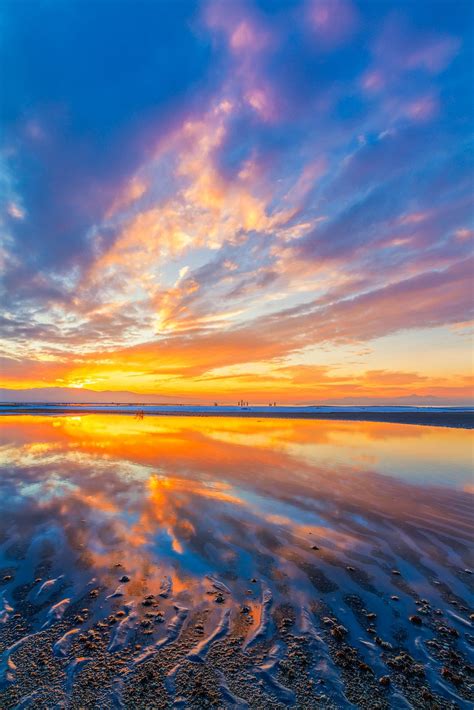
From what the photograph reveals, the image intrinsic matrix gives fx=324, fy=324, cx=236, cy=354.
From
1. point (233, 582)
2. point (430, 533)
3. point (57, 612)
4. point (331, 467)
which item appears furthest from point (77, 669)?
point (331, 467)

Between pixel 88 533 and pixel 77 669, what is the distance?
421cm

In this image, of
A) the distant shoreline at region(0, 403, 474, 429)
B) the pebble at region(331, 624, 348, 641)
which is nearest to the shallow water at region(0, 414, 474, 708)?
the pebble at region(331, 624, 348, 641)

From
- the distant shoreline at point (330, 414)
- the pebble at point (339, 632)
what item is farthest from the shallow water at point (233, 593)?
the distant shoreline at point (330, 414)

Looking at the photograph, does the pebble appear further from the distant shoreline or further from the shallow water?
the distant shoreline

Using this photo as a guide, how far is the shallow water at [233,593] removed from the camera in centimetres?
349

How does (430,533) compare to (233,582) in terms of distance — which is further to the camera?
(430,533)

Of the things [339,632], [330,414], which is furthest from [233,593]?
[330,414]

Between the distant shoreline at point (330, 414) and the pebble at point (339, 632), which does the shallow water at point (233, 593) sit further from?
the distant shoreline at point (330, 414)

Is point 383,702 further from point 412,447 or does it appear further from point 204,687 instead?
point 412,447

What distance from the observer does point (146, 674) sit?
3.56 m

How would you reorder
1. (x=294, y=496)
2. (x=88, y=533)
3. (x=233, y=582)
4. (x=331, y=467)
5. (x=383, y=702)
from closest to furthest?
(x=383, y=702) < (x=233, y=582) < (x=88, y=533) < (x=294, y=496) < (x=331, y=467)

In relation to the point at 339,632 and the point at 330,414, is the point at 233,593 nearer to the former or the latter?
the point at 339,632

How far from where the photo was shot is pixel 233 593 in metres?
5.18

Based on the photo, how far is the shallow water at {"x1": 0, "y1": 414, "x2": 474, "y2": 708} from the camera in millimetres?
3488
